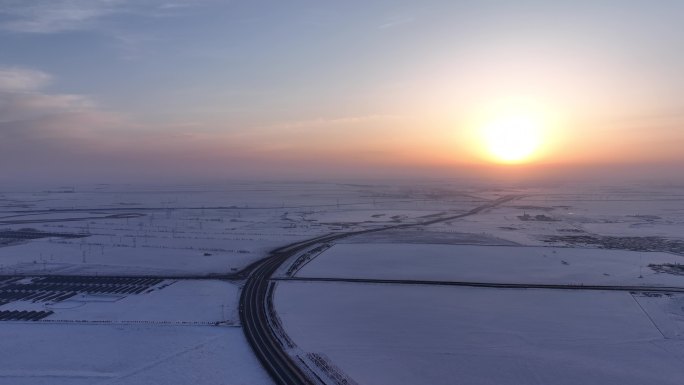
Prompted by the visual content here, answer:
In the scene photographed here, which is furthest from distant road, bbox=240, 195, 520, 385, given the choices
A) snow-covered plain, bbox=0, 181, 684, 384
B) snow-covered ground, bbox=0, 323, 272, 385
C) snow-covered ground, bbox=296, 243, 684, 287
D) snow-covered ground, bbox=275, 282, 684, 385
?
snow-covered ground, bbox=296, 243, 684, 287

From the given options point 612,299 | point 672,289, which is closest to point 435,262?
point 612,299

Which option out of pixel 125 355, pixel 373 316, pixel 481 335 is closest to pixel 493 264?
pixel 373 316

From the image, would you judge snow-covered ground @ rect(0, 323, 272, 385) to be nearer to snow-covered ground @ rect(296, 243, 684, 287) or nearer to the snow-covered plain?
the snow-covered plain

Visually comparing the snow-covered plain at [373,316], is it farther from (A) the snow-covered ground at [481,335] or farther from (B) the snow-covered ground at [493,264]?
(B) the snow-covered ground at [493,264]

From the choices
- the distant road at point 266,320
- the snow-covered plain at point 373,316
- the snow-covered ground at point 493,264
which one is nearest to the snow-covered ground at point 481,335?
the snow-covered plain at point 373,316

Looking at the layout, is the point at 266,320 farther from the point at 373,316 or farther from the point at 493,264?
the point at 493,264

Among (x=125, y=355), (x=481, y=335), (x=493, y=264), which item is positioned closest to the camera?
(x=125, y=355)

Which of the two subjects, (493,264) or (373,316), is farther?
(493,264)
